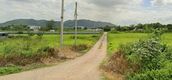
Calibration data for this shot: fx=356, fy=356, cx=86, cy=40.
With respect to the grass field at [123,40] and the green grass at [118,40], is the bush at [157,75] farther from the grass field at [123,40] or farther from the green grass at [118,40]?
the green grass at [118,40]

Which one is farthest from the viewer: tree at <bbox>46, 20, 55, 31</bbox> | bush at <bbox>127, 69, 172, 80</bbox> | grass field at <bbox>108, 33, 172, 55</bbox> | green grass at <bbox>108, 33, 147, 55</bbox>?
tree at <bbox>46, 20, 55, 31</bbox>

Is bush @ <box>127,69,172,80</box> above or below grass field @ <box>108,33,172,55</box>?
above

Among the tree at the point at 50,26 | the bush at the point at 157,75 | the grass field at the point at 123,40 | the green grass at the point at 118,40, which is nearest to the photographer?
the bush at the point at 157,75

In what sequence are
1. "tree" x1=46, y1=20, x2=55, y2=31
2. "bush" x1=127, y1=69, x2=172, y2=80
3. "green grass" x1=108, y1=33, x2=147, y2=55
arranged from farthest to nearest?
"tree" x1=46, y1=20, x2=55, y2=31 → "green grass" x1=108, y1=33, x2=147, y2=55 → "bush" x1=127, y1=69, x2=172, y2=80

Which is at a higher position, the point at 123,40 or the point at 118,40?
the point at 123,40

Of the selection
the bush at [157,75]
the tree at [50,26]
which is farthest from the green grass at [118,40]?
the tree at [50,26]

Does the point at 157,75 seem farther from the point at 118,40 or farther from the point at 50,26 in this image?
the point at 50,26

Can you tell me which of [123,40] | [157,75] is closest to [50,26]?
[123,40]

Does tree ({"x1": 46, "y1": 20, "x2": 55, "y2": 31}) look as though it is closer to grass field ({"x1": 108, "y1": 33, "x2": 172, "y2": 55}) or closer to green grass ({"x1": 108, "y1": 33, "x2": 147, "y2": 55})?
green grass ({"x1": 108, "y1": 33, "x2": 147, "y2": 55})

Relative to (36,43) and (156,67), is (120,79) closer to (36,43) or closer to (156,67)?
(156,67)

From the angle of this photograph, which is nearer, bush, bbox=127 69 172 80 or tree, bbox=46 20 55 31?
bush, bbox=127 69 172 80

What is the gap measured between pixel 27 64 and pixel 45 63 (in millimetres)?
1811

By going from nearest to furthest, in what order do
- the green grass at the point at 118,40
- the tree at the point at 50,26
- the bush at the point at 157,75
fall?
the bush at the point at 157,75 → the green grass at the point at 118,40 → the tree at the point at 50,26

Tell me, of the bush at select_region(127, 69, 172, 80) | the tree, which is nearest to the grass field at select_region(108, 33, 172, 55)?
the bush at select_region(127, 69, 172, 80)
